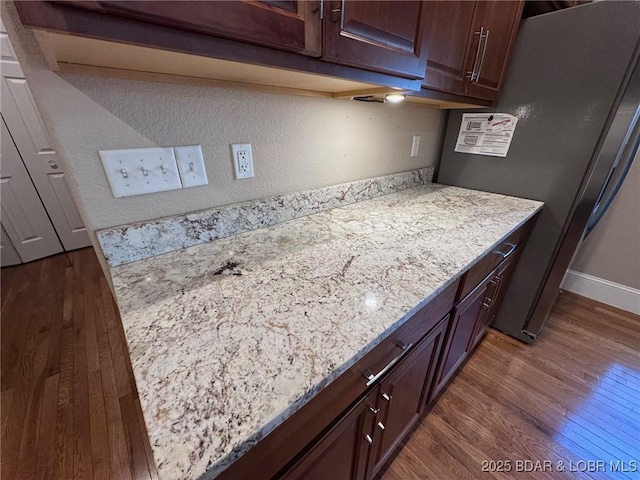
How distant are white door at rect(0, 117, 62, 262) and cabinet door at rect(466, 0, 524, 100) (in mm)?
3485

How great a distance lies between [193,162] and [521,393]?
1.78 m

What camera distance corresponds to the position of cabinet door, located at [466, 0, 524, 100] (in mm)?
1011

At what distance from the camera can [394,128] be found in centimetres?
131

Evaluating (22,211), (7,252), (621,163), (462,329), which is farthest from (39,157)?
(621,163)

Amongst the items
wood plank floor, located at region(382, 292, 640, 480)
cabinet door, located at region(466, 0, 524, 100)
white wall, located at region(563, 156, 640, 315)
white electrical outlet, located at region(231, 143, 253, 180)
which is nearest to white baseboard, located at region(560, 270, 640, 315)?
white wall, located at region(563, 156, 640, 315)

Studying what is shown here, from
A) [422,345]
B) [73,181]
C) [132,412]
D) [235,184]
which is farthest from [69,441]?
[422,345]

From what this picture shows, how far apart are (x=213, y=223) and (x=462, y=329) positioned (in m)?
1.04

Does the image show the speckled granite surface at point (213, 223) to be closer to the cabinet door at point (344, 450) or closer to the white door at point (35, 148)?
the cabinet door at point (344, 450)

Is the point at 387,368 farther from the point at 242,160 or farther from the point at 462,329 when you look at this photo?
the point at 242,160

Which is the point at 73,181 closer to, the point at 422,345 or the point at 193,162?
the point at 193,162

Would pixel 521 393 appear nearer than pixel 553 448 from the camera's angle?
No

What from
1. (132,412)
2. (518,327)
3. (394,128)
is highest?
(394,128)

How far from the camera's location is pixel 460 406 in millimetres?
1235

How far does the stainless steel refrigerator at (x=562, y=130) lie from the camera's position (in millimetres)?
1052
